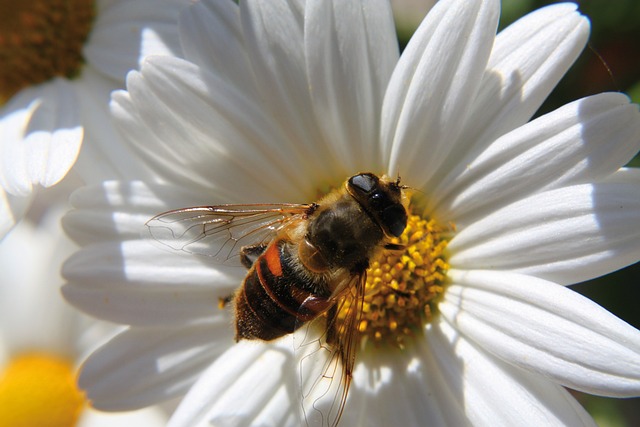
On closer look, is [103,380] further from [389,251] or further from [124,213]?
[389,251]

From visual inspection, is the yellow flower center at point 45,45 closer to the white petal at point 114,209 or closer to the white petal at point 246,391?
the white petal at point 114,209

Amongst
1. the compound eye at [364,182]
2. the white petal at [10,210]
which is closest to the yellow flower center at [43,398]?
the white petal at [10,210]

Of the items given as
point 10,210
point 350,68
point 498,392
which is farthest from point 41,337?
point 498,392

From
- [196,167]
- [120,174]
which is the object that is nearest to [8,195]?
[120,174]

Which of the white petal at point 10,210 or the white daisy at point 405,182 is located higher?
the white petal at point 10,210

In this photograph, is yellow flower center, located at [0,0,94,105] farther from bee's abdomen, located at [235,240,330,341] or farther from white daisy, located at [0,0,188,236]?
bee's abdomen, located at [235,240,330,341]

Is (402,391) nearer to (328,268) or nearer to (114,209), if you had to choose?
(328,268)
